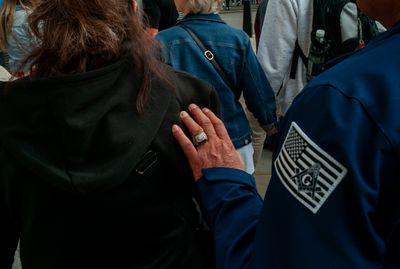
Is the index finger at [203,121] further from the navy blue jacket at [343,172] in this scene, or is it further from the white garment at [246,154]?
the white garment at [246,154]

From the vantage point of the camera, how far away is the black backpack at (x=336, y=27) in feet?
9.43

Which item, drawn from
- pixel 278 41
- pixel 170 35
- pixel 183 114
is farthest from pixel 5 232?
pixel 278 41

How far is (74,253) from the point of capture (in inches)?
52.9

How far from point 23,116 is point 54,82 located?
137mm

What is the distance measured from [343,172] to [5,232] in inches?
42.6

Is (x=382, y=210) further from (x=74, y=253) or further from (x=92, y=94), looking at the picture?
(x=74, y=253)

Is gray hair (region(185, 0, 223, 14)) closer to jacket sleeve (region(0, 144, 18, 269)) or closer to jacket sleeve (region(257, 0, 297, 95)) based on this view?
jacket sleeve (region(257, 0, 297, 95))

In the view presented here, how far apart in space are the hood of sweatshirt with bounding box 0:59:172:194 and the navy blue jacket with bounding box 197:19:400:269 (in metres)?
0.52

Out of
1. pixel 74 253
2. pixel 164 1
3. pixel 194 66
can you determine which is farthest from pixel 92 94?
pixel 164 1

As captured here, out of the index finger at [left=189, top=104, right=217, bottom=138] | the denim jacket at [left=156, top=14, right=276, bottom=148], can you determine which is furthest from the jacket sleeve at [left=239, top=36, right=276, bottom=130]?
the index finger at [left=189, top=104, right=217, bottom=138]

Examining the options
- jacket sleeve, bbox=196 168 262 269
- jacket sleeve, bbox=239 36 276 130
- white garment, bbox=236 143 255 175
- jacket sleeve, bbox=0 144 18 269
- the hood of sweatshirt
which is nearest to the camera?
jacket sleeve, bbox=196 168 262 269

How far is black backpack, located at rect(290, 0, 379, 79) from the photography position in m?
2.87

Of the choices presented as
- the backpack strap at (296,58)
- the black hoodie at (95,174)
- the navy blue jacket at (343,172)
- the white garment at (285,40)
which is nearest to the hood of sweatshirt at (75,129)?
the black hoodie at (95,174)

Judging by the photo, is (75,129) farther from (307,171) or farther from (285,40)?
(285,40)
